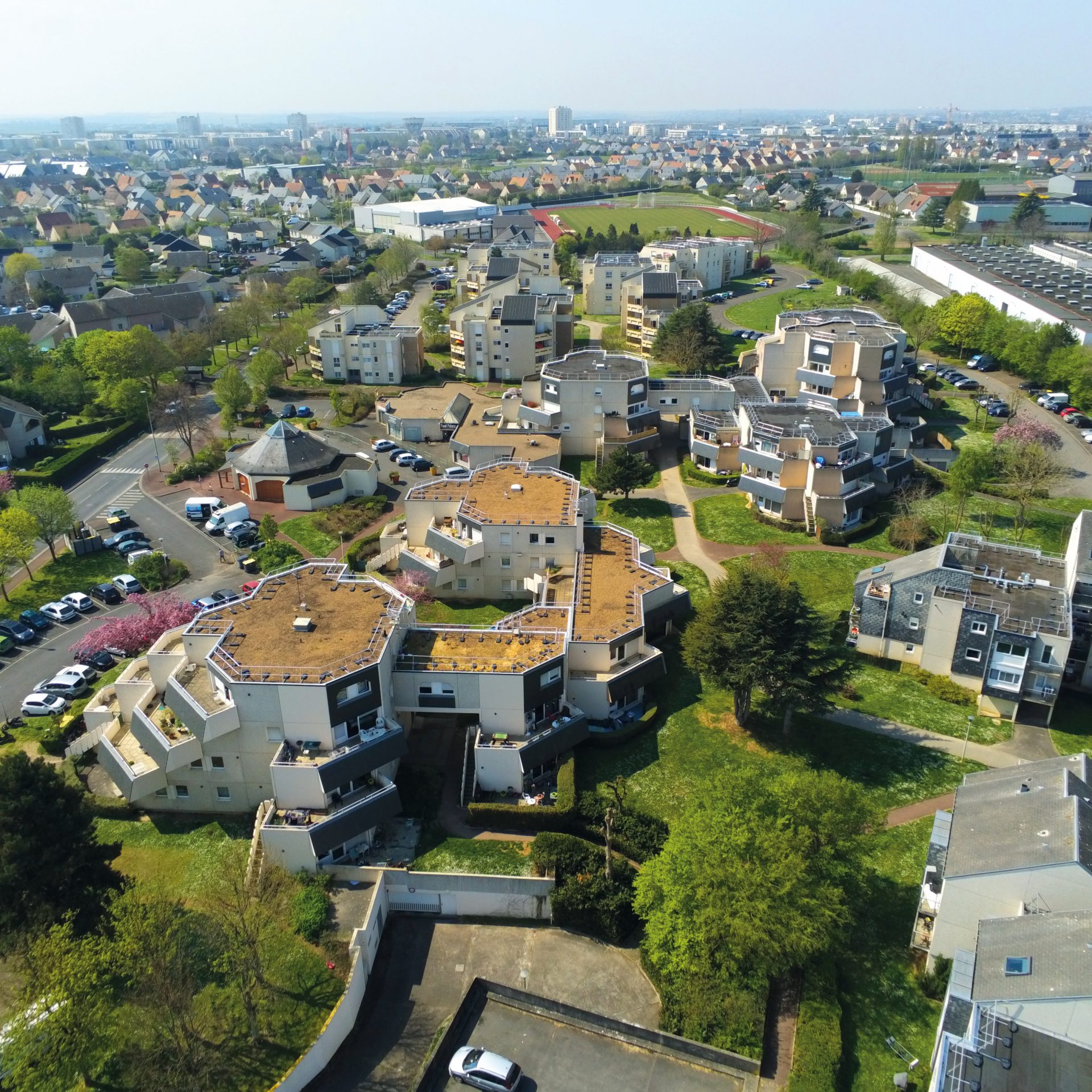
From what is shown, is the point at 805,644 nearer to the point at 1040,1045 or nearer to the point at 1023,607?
the point at 1023,607

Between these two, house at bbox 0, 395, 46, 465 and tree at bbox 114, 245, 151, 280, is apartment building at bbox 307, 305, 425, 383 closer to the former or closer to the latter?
house at bbox 0, 395, 46, 465

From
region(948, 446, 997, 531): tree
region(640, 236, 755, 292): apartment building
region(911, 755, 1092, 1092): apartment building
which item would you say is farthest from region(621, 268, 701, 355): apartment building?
region(911, 755, 1092, 1092): apartment building

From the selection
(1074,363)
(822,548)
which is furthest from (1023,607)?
(1074,363)

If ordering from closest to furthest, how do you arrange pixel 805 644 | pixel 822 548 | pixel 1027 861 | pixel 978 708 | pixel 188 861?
1. pixel 1027 861
2. pixel 188 861
3. pixel 805 644
4. pixel 978 708
5. pixel 822 548

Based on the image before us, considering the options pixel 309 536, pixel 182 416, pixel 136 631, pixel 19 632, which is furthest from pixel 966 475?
pixel 182 416

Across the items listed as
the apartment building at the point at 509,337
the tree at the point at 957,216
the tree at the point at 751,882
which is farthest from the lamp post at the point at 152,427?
the tree at the point at 957,216

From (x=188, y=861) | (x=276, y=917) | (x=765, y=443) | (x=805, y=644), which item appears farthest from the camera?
(x=765, y=443)
